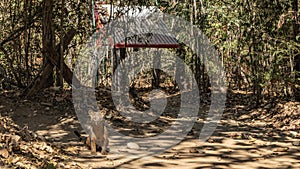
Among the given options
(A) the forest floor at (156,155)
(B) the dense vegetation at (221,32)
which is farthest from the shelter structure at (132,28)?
(A) the forest floor at (156,155)

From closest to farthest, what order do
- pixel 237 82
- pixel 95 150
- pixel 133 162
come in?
pixel 133 162, pixel 95 150, pixel 237 82

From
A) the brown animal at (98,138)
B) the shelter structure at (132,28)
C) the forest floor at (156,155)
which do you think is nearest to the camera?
the forest floor at (156,155)

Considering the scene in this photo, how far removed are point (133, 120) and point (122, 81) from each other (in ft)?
7.84

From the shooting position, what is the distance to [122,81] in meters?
9.59

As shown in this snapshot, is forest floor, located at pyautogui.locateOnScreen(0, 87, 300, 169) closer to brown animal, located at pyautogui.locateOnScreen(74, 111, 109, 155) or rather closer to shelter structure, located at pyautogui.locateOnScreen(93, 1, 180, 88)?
brown animal, located at pyautogui.locateOnScreen(74, 111, 109, 155)

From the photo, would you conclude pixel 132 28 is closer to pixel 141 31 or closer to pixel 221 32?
pixel 141 31

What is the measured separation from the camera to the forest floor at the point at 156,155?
177 inches

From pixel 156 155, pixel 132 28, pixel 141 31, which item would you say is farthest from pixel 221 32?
pixel 156 155

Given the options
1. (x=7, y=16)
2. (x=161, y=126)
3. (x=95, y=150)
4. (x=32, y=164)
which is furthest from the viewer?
(x=7, y=16)

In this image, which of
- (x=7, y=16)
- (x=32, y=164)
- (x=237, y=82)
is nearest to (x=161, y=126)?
(x=32, y=164)

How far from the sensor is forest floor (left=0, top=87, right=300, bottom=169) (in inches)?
177

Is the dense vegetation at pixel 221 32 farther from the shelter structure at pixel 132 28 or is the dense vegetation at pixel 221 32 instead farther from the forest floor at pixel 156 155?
the forest floor at pixel 156 155

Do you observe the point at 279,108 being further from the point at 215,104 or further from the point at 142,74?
the point at 142,74

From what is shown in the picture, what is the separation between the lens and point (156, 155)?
16.3 ft
